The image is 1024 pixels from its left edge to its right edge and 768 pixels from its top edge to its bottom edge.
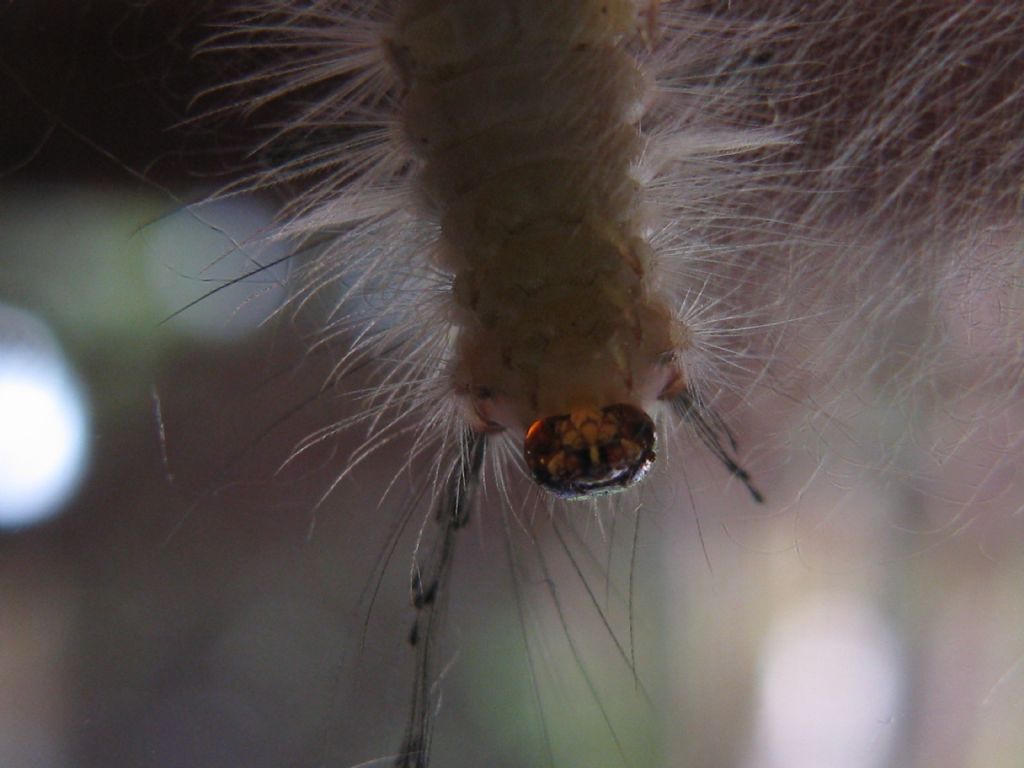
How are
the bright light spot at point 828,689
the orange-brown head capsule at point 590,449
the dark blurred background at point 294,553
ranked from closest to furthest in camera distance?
the orange-brown head capsule at point 590,449
the dark blurred background at point 294,553
the bright light spot at point 828,689

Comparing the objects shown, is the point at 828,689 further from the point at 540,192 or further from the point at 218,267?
the point at 218,267

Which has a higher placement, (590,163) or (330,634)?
(590,163)

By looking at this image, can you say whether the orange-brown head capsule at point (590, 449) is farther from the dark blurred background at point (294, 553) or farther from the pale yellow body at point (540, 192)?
the dark blurred background at point (294, 553)

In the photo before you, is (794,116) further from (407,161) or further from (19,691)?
(19,691)

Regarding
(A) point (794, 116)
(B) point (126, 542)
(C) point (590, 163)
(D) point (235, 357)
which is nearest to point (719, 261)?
(A) point (794, 116)

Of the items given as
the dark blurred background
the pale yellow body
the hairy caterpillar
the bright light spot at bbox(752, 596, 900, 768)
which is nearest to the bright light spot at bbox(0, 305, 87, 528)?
the dark blurred background

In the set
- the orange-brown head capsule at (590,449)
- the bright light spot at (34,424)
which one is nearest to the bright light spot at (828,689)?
the orange-brown head capsule at (590,449)
